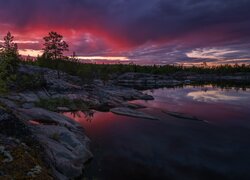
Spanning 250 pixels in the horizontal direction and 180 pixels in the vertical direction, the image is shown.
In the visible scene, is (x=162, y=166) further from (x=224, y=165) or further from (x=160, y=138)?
(x=160, y=138)

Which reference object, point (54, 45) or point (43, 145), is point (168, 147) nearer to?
point (43, 145)

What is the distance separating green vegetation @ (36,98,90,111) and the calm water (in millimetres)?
4723

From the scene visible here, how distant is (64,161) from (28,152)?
4905 millimetres

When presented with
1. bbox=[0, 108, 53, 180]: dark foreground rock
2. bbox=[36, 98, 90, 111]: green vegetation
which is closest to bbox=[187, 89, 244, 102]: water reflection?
bbox=[36, 98, 90, 111]: green vegetation

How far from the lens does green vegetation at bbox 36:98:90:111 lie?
36.8m

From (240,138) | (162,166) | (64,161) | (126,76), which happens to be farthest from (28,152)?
(126,76)

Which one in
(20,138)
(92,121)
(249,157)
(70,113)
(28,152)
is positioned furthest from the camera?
(70,113)

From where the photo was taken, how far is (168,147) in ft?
71.6

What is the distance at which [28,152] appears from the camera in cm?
962

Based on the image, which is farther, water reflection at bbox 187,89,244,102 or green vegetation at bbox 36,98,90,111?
water reflection at bbox 187,89,244,102

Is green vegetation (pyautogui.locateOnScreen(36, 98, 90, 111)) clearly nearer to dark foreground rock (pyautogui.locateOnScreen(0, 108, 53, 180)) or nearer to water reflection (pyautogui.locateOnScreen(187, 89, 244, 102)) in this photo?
dark foreground rock (pyautogui.locateOnScreen(0, 108, 53, 180))

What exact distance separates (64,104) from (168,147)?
2397cm

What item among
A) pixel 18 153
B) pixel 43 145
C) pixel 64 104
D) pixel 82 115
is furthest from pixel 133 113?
pixel 18 153

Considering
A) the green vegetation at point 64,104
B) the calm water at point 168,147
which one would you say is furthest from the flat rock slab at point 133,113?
the green vegetation at point 64,104
